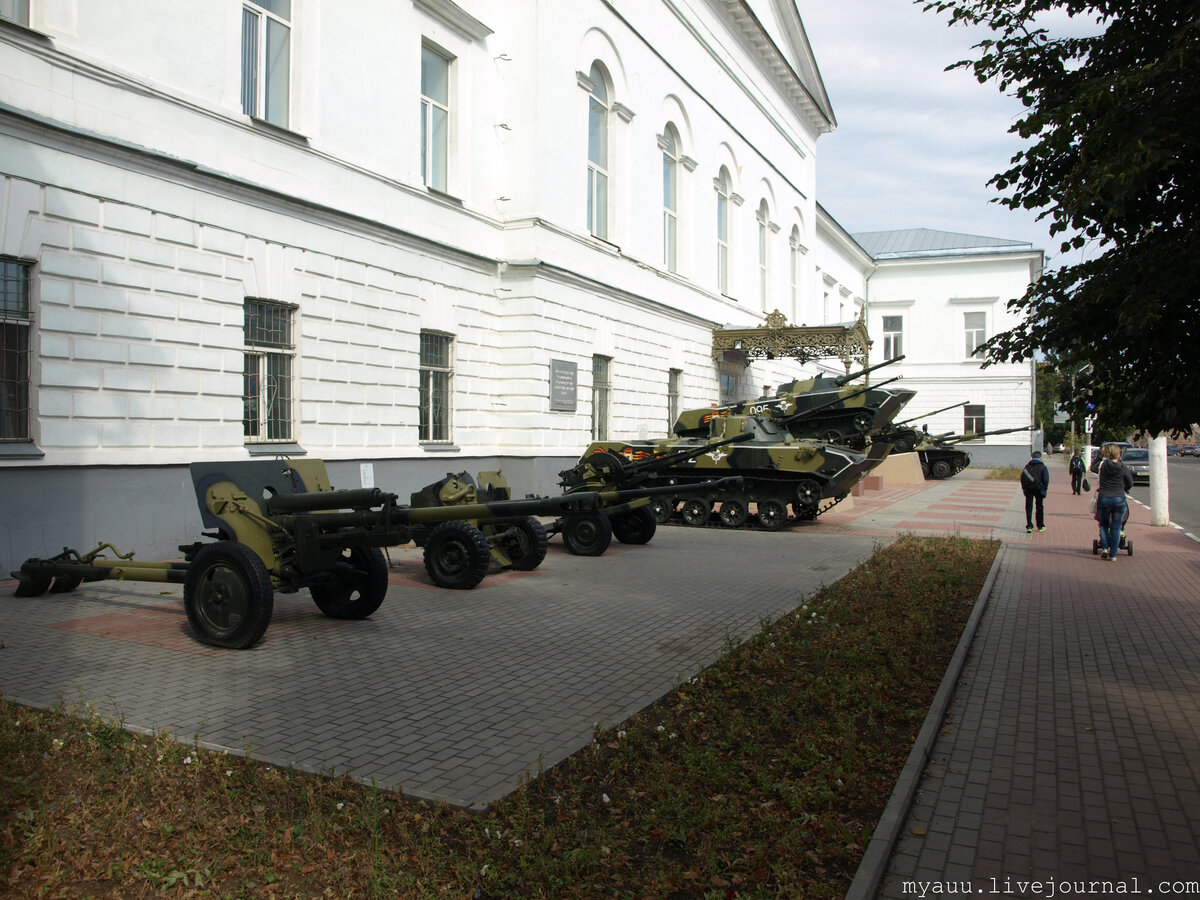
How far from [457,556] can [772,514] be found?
7871 millimetres

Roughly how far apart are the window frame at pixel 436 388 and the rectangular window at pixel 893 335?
4048cm

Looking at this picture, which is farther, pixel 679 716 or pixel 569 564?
pixel 569 564

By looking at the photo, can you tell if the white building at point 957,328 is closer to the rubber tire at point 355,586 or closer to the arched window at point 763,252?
the arched window at point 763,252

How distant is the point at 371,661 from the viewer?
6789 mm

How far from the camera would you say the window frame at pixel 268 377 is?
12641 millimetres

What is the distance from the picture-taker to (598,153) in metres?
21.5

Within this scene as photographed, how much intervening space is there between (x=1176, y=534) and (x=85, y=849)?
57.6 ft

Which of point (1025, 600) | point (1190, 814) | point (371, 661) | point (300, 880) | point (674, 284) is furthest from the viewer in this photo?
point (674, 284)

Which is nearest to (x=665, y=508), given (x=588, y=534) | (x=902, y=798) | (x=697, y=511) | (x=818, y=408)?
(x=697, y=511)

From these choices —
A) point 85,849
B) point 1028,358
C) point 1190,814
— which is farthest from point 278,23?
point 1190,814

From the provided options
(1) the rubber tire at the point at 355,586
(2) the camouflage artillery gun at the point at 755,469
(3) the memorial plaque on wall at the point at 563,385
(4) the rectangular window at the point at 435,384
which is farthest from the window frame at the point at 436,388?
(1) the rubber tire at the point at 355,586

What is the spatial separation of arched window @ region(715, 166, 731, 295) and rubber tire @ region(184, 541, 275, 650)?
2321 centimetres

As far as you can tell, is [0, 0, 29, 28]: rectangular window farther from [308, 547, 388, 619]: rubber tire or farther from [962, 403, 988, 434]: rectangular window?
[962, 403, 988, 434]: rectangular window

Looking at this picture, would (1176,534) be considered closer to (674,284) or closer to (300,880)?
(674,284)
